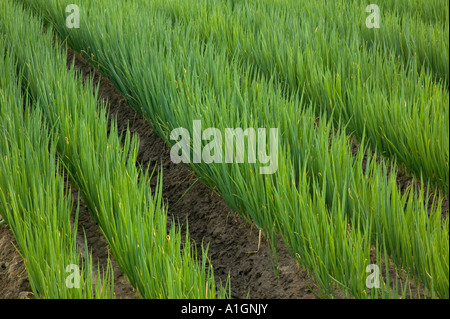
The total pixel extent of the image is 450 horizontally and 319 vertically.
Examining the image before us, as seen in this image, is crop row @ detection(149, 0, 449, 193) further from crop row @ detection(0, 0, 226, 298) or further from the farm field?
crop row @ detection(0, 0, 226, 298)

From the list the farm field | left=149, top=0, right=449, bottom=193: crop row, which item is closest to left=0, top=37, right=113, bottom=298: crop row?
the farm field

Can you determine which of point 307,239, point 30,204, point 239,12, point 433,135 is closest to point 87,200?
point 30,204

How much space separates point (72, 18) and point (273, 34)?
1.38m

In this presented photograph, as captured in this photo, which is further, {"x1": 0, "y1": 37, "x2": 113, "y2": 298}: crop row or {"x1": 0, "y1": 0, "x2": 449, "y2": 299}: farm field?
{"x1": 0, "y1": 0, "x2": 449, "y2": 299}: farm field

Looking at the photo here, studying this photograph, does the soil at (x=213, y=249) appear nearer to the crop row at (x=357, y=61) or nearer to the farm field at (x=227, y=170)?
the farm field at (x=227, y=170)

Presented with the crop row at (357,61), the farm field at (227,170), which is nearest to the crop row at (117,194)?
the farm field at (227,170)

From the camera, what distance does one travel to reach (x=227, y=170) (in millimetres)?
1725

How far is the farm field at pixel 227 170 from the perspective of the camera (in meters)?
1.30

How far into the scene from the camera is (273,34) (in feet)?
8.89

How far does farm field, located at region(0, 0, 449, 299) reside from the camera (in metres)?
1.30

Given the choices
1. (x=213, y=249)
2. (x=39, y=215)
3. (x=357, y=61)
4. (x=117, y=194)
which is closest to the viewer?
(x=39, y=215)

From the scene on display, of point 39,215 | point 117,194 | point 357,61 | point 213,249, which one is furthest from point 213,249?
point 357,61

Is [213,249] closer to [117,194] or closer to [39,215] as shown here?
[117,194]

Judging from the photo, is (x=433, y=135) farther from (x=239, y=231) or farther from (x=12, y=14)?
(x=12, y=14)
